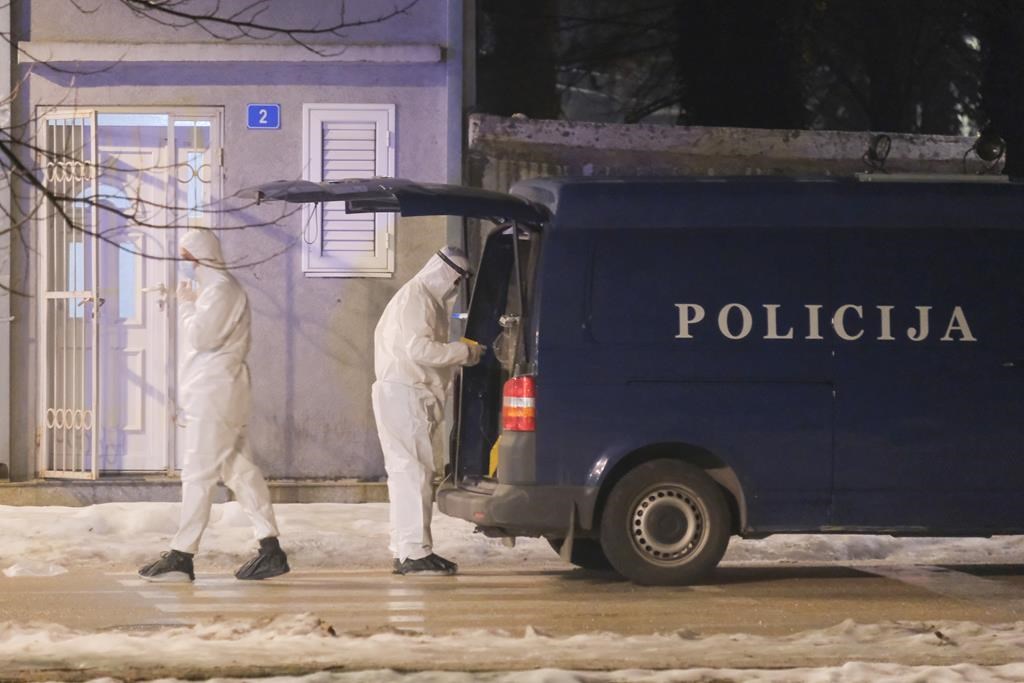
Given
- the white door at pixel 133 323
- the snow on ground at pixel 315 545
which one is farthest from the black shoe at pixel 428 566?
the white door at pixel 133 323

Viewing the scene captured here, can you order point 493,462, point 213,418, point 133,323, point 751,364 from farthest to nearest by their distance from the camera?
point 133,323 → point 493,462 → point 213,418 → point 751,364

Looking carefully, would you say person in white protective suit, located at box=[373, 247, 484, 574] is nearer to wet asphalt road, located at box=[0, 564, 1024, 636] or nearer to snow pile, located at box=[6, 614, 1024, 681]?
wet asphalt road, located at box=[0, 564, 1024, 636]

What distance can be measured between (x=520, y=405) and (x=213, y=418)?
1745 mm

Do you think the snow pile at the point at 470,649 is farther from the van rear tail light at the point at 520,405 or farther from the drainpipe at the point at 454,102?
the drainpipe at the point at 454,102

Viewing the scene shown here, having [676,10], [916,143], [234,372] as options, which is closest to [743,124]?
[676,10]

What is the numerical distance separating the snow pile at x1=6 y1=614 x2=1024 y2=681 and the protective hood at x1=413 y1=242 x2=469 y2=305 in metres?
2.82

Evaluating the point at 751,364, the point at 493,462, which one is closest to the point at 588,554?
the point at 493,462

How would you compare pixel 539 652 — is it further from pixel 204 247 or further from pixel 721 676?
pixel 204 247

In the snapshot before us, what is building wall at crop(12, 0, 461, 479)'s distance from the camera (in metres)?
14.2

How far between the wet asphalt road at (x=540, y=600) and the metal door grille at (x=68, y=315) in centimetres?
354

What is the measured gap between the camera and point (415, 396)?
1074cm

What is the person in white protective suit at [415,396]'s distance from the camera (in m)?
10.6

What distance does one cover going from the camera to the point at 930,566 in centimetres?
1143

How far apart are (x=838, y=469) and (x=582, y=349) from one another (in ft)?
5.05
